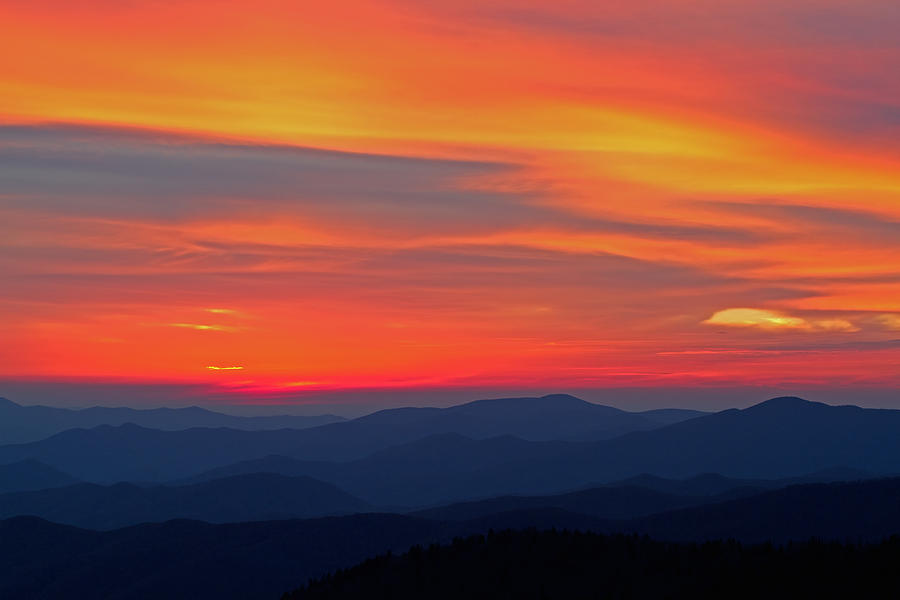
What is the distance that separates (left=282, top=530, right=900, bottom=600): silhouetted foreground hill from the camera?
2689 inches

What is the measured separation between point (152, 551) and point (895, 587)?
153 m

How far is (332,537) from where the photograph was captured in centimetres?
18038

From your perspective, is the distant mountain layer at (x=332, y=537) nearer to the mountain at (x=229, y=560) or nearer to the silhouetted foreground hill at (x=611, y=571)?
the mountain at (x=229, y=560)

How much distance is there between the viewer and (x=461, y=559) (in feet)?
287

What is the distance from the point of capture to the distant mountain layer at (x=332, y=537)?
15475cm

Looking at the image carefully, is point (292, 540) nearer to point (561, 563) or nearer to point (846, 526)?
point (846, 526)

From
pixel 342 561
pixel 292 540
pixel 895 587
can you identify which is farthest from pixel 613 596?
pixel 292 540

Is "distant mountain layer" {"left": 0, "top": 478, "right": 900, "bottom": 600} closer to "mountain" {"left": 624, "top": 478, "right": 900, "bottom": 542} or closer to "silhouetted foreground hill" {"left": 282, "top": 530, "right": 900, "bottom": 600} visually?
"mountain" {"left": 624, "top": 478, "right": 900, "bottom": 542}

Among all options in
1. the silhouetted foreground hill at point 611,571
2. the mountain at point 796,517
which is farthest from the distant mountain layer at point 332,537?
the silhouetted foreground hill at point 611,571

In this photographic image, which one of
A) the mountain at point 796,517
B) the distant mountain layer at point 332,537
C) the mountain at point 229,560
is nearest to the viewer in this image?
the mountain at point 796,517

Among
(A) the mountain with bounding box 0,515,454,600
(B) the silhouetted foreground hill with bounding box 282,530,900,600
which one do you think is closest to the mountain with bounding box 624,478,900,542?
(A) the mountain with bounding box 0,515,454,600

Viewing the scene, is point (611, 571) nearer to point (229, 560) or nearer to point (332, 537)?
point (332, 537)

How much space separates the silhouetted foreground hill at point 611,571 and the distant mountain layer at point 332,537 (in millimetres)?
70288

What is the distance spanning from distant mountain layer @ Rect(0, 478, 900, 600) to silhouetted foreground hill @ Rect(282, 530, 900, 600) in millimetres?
70288
